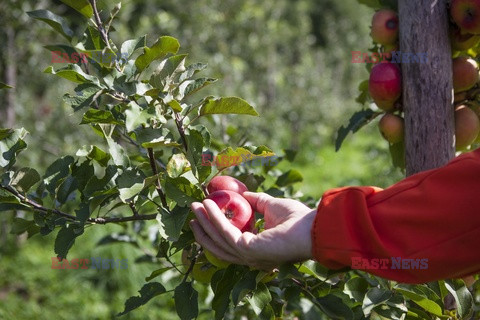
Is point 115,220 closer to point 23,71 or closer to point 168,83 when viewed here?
point 168,83

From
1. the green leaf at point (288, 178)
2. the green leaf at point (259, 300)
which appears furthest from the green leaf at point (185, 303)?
the green leaf at point (288, 178)

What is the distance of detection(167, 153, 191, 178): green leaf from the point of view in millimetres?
1041

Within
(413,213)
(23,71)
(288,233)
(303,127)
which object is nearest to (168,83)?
(288,233)

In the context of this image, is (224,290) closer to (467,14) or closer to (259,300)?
(259,300)

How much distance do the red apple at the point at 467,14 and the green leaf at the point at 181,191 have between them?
0.68 meters

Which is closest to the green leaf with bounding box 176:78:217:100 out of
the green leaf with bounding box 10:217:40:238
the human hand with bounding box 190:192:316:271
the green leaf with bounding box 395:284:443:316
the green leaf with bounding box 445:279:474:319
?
the human hand with bounding box 190:192:316:271

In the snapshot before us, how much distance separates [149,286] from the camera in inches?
45.8

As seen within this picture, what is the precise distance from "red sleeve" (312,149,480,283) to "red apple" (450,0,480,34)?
40 centimetres

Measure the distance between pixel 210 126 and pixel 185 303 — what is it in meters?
4.25

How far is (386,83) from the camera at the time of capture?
49.0 inches

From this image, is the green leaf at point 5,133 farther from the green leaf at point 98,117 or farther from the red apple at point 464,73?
the red apple at point 464,73

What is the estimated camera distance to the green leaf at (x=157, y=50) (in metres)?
0.97

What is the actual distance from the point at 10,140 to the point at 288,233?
0.60 m

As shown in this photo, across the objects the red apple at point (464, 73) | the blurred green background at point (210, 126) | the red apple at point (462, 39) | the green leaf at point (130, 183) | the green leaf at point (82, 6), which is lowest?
the blurred green background at point (210, 126)
